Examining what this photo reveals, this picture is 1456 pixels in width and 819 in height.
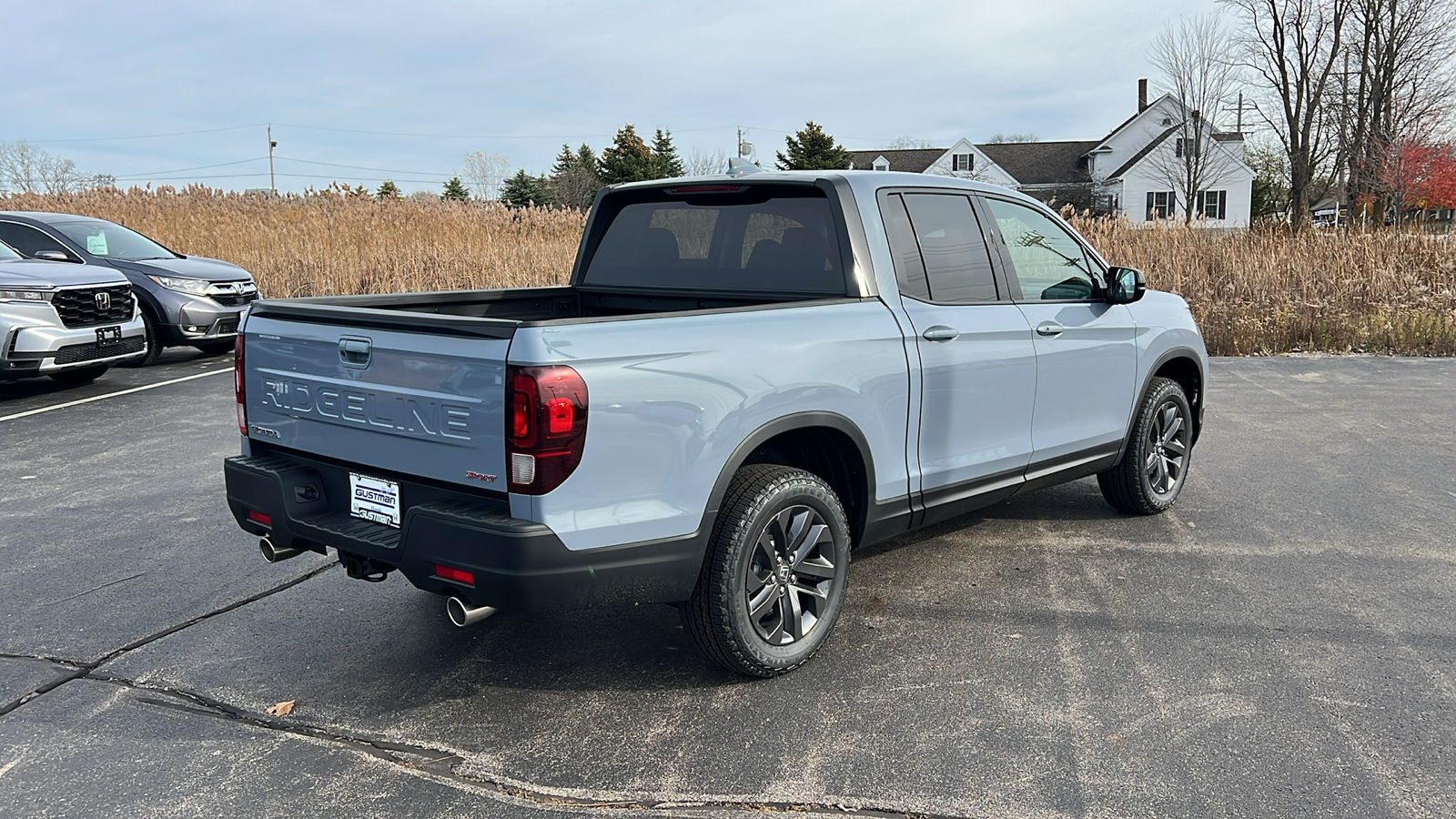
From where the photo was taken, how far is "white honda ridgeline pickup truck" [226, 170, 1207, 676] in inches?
124

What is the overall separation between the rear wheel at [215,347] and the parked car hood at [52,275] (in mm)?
1827

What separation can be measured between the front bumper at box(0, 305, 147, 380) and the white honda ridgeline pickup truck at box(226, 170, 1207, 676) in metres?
6.98

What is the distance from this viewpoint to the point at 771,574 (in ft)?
12.4

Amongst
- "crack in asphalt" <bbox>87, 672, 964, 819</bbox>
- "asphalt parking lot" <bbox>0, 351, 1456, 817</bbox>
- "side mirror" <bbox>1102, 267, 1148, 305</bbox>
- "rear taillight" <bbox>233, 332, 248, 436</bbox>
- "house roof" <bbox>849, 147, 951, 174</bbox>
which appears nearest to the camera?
"crack in asphalt" <bbox>87, 672, 964, 819</bbox>

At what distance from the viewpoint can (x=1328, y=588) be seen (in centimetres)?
475

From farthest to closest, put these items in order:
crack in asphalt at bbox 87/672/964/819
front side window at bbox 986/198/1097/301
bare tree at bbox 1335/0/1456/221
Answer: bare tree at bbox 1335/0/1456/221
front side window at bbox 986/198/1097/301
crack in asphalt at bbox 87/672/964/819

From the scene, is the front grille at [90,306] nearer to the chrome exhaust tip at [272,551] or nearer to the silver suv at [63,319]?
the silver suv at [63,319]

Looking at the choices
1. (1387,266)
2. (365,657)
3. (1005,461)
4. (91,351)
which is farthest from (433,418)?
(1387,266)

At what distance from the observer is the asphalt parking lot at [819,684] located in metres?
3.08

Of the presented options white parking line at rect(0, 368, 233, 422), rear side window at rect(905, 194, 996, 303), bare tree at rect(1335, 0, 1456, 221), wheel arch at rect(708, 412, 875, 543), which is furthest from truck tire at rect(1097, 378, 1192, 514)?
bare tree at rect(1335, 0, 1456, 221)

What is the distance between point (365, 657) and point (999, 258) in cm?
323

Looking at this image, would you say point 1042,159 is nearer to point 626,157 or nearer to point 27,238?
point 626,157

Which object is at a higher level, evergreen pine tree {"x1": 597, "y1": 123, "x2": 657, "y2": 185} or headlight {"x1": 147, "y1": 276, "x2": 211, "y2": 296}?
evergreen pine tree {"x1": 597, "y1": 123, "x2": 657, "y2": 185}

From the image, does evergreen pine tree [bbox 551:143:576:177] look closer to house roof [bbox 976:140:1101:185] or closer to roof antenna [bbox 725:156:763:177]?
house roof [bbox 976:140:1101:185]
